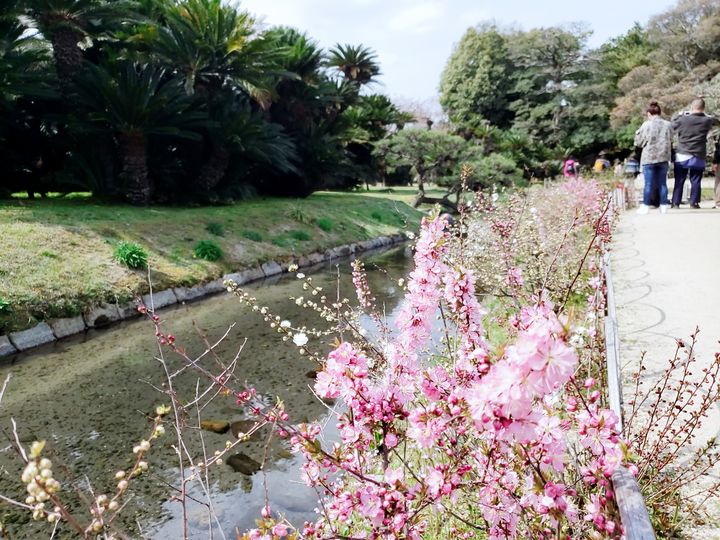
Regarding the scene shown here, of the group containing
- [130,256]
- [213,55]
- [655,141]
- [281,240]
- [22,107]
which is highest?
[213,55]

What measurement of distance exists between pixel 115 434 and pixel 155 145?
40.1 feet

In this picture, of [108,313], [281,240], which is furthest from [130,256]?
[281,240]

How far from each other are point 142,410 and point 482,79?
36.3 metres

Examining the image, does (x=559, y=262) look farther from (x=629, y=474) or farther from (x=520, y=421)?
(x=520, y=421)

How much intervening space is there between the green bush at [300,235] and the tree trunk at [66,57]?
21.6 ft

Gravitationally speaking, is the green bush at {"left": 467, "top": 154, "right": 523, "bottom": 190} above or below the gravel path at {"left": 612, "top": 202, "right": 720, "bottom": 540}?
above

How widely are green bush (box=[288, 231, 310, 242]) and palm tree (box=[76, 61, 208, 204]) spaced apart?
12.7ft

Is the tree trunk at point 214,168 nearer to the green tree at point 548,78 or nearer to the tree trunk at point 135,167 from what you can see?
the tree trunk at point 135,167

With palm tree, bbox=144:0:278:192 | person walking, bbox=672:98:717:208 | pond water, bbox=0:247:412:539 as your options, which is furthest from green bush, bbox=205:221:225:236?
person walking, bbox=672:98:717:208

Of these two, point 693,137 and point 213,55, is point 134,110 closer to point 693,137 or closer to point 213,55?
point 213,55

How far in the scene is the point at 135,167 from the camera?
13055mm

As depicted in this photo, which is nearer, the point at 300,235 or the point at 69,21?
the point at 69,21

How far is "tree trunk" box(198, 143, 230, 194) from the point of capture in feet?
50.1

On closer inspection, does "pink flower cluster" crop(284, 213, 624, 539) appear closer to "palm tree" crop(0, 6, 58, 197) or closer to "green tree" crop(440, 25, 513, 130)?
"palm tree" crop(0, 6, 58, 197)
